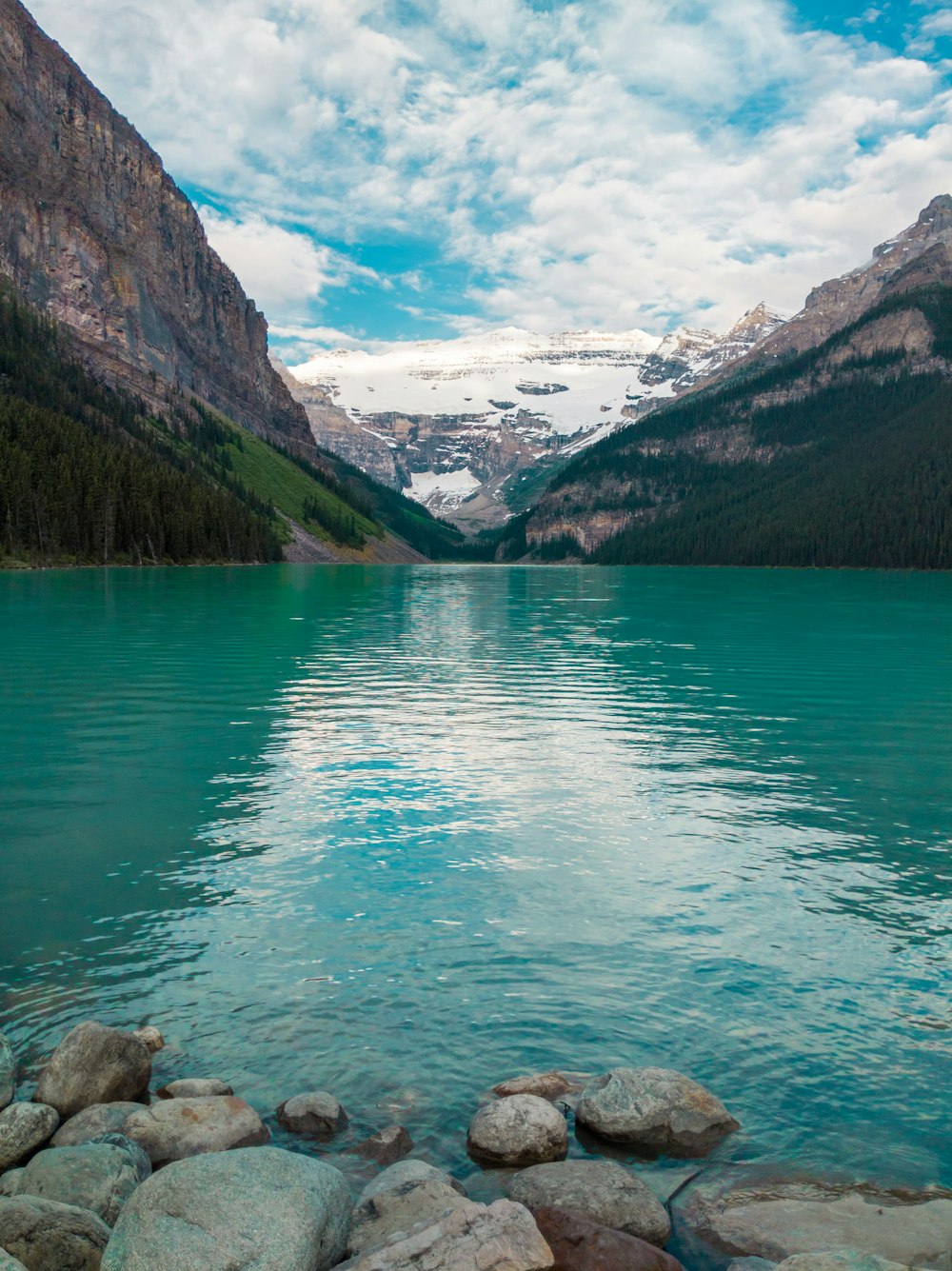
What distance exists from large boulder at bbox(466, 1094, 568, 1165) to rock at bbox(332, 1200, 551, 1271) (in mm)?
2021

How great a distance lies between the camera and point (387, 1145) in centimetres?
999

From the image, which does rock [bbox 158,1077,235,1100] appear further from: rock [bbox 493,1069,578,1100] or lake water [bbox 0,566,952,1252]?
rock [bbox 493,1069,578,1100]

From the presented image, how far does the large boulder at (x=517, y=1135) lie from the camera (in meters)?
9.81

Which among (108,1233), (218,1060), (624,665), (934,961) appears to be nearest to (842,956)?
(934,961)

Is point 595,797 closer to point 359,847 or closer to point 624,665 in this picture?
point 359,847

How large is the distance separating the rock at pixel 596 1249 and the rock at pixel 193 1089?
14.5 ft

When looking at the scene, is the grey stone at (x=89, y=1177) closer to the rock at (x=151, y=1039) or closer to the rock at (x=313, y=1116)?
the rock at (x=313, y=1116)

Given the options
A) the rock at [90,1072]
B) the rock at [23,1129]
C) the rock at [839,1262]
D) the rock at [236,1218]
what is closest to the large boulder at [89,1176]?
Answer: the rock at [23,1129]

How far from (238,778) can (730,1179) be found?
1917 centimetres

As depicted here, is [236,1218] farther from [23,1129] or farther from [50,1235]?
[23,1129]

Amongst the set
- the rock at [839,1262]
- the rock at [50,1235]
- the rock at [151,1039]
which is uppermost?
the rock at [839,1262]

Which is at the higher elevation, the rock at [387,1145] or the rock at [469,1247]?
the rock at [469,1247]

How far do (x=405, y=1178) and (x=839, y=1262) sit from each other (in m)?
3.99

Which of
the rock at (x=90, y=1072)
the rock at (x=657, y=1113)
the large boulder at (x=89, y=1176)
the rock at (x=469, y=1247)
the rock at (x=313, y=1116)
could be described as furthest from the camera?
the rock at (x=90, y=1072)
